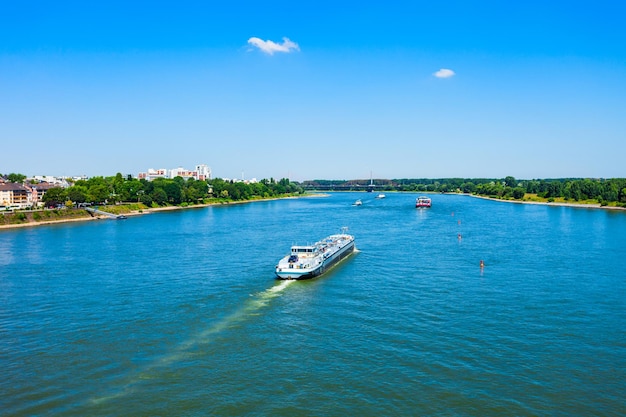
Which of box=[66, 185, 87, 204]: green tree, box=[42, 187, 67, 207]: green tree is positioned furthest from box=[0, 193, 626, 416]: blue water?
box=[66, 185, 87, 204]: green tree

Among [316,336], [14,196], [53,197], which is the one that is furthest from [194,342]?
[14,196]

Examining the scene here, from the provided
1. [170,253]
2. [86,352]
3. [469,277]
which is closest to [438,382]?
[86,352]

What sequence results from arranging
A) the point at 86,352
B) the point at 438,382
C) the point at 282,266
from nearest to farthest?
the point at 438,382
the point at 86,352
the point at 282,266

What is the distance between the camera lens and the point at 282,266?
30422 millimetres

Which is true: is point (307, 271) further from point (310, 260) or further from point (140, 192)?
point (140, 192)

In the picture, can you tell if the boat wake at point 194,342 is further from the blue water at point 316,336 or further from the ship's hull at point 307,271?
the ship's hull at point 307,271

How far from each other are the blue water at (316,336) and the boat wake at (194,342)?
0.25ft

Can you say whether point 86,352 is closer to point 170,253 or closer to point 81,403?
point 81,403

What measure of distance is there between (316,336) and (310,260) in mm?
12133

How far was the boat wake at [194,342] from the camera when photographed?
15062mm

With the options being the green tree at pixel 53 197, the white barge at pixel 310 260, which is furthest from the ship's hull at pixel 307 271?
the green tree at pixel 53 197

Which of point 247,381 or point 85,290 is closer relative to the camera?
point 247,381

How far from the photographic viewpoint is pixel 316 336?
19766mm

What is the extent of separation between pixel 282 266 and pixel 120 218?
196 feet
